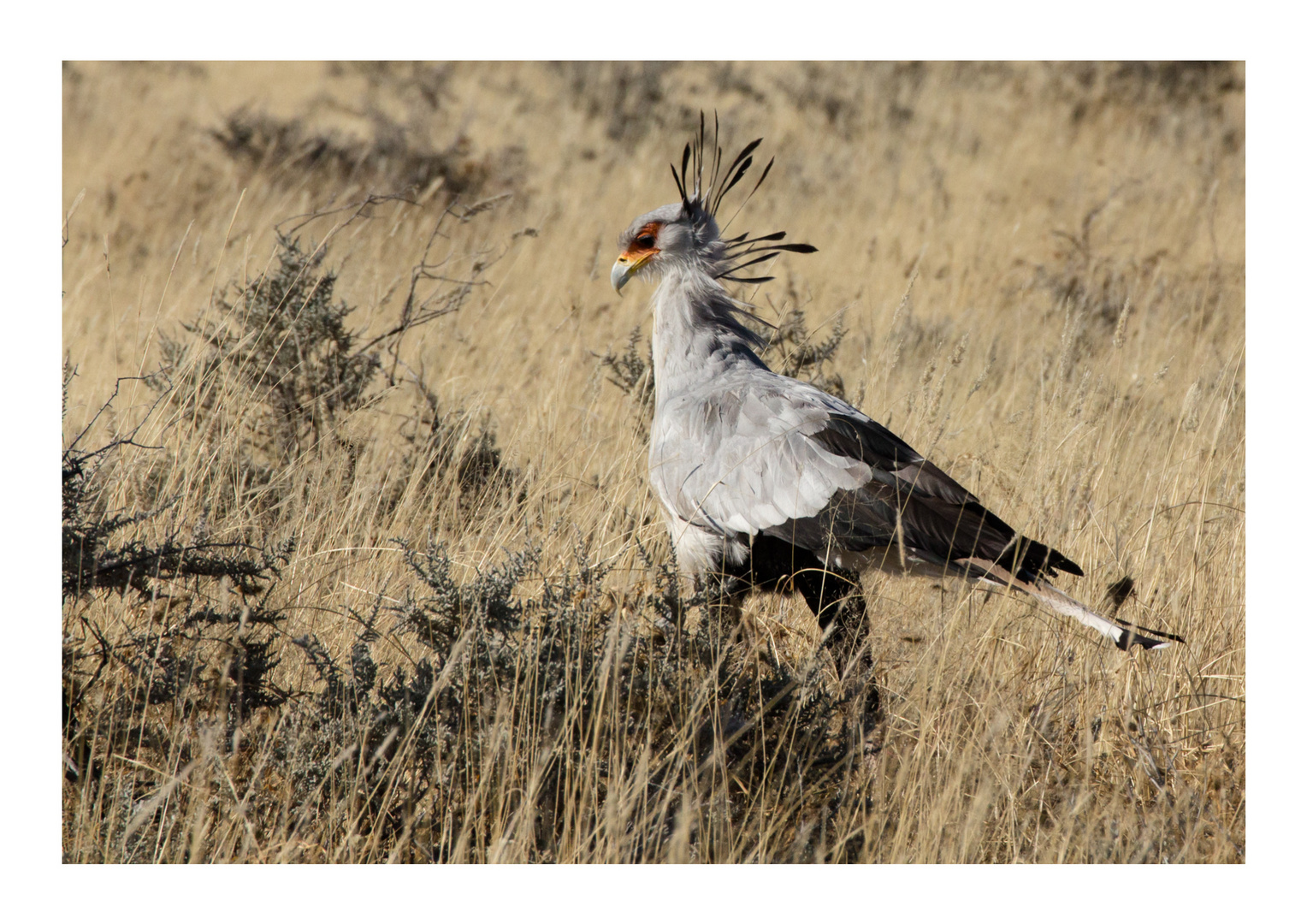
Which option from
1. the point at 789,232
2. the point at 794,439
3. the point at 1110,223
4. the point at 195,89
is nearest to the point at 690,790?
the point at 794,439

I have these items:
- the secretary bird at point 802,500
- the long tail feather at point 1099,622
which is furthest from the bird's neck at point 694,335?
the long tail feather at point 1099,622

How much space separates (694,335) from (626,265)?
0.40 meters

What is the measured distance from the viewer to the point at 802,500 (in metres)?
3.26

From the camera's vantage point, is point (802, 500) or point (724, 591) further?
point (802, 500)

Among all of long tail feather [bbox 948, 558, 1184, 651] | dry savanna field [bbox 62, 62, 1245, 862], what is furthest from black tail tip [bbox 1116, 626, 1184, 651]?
dry savanna field [bbox 62, 62, 1245, 862]

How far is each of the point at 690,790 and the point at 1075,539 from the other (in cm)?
210

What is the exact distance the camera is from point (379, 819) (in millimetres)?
2508

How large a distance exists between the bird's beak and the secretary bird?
0.33 metres

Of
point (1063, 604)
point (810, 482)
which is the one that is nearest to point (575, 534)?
point (810, 482)

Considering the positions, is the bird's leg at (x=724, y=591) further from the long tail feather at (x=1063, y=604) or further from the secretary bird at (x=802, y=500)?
the long tail feather at (x=1063, y=604)

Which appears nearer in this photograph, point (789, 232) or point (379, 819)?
point (379, 819)

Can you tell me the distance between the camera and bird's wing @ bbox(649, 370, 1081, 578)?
313cm

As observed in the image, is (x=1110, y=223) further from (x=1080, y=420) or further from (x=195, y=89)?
(x=195, y=89)

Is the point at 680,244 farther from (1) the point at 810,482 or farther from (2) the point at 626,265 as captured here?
(1) the point at 810,482
